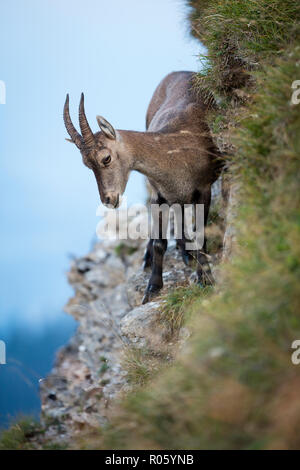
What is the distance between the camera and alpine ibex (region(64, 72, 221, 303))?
21.4ft

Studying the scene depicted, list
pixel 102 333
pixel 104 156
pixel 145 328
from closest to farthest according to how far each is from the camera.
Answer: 1. pixel 104 156
2. pixel 145 328
3. pixel 102 333

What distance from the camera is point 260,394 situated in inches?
129

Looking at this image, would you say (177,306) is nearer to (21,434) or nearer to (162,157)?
(162,157)

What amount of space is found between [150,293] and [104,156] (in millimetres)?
2262

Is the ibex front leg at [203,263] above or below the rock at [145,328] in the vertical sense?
above

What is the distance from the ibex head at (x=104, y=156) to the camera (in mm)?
6457

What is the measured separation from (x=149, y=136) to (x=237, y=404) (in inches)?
178

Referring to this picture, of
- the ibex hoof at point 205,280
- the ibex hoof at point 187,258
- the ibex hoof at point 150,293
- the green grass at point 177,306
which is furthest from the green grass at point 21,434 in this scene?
the ibex hoof at point 187,258

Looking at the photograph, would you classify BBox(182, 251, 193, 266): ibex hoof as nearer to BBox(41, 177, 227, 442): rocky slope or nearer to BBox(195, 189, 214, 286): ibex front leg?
BBox(41, 177, 227, 442): rocky slope

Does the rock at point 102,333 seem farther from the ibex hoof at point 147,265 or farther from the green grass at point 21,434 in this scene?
the green grass at point 21,434

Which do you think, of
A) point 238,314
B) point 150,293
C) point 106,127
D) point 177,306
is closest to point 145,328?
point 177,306

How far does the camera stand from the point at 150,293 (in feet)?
24.7
